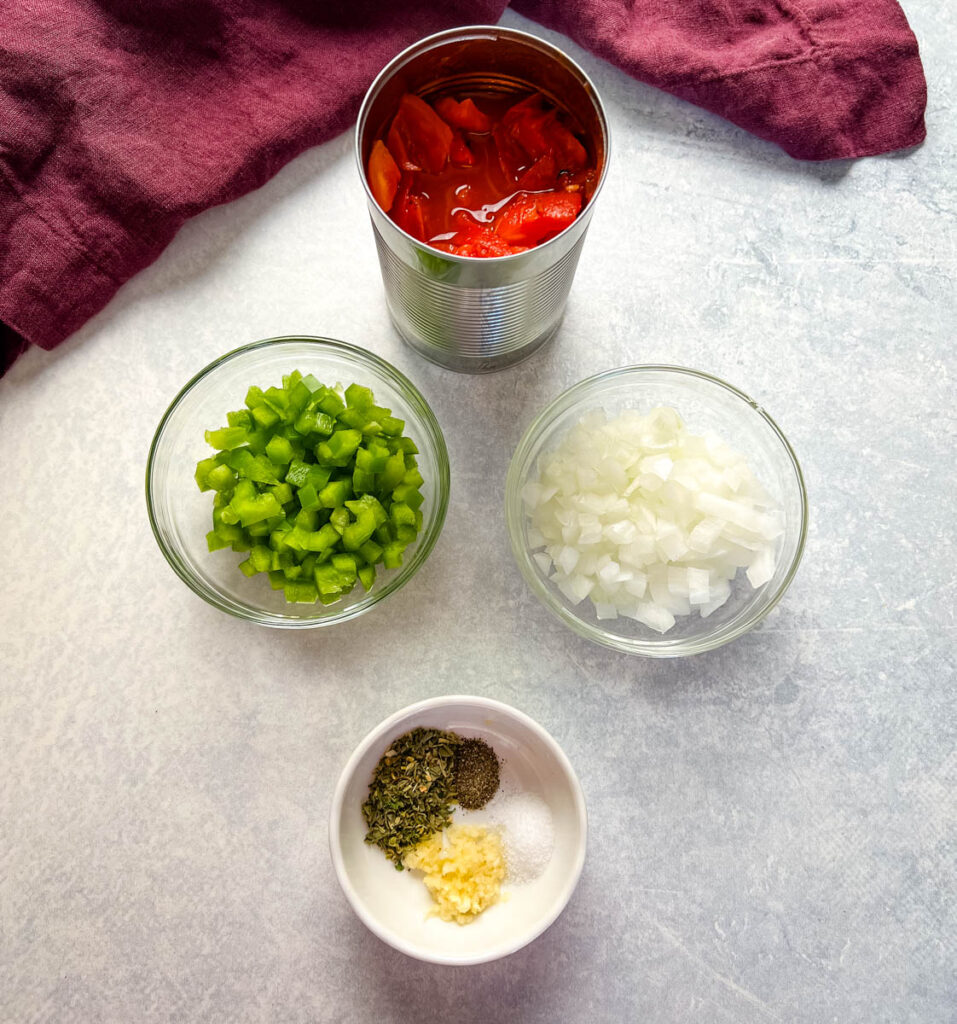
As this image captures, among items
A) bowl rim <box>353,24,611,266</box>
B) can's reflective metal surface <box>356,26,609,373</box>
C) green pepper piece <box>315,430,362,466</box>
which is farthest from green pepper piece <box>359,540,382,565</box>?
bowl rim <box>353,24,611,266</box>

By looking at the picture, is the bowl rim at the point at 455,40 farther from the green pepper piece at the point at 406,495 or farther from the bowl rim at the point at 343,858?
the bowl rim at the point at 343,858

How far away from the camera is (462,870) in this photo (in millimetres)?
1472

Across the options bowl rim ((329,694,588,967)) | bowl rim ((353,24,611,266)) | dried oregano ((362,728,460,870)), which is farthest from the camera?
dried oregano ((362,728,460,870))

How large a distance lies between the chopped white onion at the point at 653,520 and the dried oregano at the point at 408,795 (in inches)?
15.1

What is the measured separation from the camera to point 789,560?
1573 millimetres

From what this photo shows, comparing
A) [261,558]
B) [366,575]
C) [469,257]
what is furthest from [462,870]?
[469,257]

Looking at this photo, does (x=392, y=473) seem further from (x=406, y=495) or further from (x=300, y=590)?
(x=300, y=590)

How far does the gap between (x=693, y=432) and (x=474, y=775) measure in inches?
30.0

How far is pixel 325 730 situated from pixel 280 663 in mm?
150

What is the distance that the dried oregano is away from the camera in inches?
59.4

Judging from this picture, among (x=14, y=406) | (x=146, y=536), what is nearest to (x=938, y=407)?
(x=146, y=536)

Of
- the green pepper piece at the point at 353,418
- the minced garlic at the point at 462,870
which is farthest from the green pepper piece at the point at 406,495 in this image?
the minced garlic at the point at 462,870

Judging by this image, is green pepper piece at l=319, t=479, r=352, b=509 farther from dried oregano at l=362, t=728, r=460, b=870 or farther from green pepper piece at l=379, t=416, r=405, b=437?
dried oregano at l=362, t=728, r=460, b=870

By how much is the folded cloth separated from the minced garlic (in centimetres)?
118
